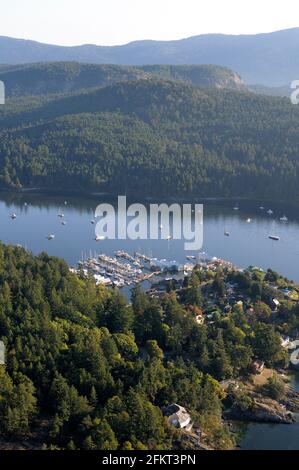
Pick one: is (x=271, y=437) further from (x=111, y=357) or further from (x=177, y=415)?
(x=111, y=357)

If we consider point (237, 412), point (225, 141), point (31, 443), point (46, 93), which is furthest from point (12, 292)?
point (46, 93)

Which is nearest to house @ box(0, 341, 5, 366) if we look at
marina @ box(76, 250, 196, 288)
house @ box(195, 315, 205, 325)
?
house @ box(195, 315, 205, 325)

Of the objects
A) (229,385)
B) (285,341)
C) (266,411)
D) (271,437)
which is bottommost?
(271,437)

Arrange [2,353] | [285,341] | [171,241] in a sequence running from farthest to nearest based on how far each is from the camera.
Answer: [171,241] < [285,341] < [2,353]

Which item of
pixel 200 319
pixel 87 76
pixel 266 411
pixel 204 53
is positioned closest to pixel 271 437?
pixel 266 411

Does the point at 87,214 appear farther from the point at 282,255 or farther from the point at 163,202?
the point at 282,255

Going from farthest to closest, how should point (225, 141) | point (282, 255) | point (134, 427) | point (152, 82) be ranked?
1. point (152, 82)
2. point (225, 141)
3. point (282, 255)
4. point (134, 427)

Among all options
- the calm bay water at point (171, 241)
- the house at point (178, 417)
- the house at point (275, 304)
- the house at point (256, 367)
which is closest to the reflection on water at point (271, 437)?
the house at point (178, 417)

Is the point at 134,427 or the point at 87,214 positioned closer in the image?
the point at 134,427
